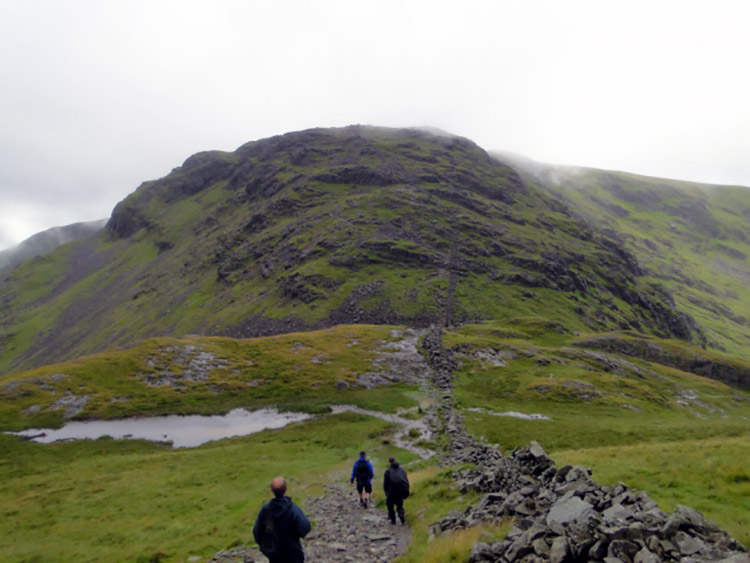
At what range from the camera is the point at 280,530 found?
1179 cm

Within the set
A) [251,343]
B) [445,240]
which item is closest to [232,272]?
[445,240]

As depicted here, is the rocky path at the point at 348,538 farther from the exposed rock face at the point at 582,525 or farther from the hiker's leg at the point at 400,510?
the exposed rock face at the point at 582,525

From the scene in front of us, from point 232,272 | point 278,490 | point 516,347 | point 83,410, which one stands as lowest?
point 516,347

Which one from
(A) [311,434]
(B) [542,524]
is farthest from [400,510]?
(A) [311,434]

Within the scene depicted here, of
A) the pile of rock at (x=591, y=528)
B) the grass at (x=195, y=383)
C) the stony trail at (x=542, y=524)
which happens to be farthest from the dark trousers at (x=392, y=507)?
the grass at (x=195, y=383)

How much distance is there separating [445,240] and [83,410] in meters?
143

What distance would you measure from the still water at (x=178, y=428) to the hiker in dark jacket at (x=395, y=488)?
34.7 m

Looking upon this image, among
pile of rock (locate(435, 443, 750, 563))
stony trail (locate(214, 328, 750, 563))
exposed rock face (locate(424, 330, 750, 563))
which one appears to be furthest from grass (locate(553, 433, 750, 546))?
stony trail (locate(214, 328, 750, 563))

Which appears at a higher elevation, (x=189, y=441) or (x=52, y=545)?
(x=52, y=545)

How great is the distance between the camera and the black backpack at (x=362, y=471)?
2367 cm

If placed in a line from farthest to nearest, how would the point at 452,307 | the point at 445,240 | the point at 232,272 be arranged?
the point at 232,272, the point at 445,240, the point at 452,307

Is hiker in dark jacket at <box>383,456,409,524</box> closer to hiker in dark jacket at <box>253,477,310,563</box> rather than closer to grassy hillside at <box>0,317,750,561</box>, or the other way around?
grassy hillside at <box>0,317,750,561</box>

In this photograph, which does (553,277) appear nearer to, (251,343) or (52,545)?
(251,343)

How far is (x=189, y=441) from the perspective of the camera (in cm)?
4850
